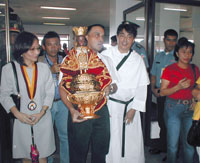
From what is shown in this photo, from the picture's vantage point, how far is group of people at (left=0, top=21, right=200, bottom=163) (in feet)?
5.15

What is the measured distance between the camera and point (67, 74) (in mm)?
1495

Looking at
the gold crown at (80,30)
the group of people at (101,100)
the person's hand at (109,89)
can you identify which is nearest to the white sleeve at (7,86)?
the group of people at (101,100)

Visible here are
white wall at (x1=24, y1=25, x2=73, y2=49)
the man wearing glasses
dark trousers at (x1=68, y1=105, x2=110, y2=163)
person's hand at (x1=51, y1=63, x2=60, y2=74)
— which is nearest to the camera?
dark trousers at (x1=68, y1=105, x2=110, y2=163)

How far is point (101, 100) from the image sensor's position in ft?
5.27

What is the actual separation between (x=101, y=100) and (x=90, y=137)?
310 mm

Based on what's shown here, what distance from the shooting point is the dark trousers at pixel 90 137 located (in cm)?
158

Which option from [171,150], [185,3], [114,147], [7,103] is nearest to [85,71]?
[7,103]

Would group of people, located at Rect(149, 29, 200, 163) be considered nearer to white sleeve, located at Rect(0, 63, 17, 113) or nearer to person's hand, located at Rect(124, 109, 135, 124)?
person's hand, located at Rect(124, 109, 135, 124)

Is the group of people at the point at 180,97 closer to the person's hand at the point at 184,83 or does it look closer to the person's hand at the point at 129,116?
the person's hand at the point at 184,83

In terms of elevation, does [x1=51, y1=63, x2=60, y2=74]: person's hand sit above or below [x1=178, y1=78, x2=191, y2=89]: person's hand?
above

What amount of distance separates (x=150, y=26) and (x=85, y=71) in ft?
6.33

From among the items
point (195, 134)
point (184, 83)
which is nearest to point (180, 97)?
point (184, 83)

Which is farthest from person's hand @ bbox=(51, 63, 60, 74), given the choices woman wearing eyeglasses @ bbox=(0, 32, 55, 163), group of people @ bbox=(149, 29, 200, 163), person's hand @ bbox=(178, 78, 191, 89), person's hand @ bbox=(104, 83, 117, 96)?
person's hand @ bbox=(178, 78, 191, 89)

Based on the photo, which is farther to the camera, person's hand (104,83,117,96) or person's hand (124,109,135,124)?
person's hand (124,109,135,124)
